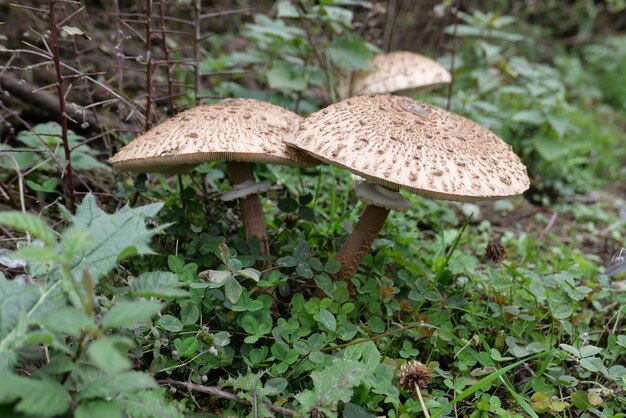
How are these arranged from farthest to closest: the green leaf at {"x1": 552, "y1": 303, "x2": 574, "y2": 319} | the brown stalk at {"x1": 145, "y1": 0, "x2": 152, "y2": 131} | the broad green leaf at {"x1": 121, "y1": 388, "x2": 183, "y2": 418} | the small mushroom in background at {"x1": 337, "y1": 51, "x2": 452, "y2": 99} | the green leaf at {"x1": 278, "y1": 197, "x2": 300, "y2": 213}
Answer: the small mushroom in background at {"x1": 337, "y1": 51, "x2": 452, "y2": 99}
the green leaf at {"x1": 278, "y1": 197, "x2": 300, "y2": 213}
the brown stalk at {"x1": 145, "y1": 0, "x2": 152, "y2": 131}
the green leaf at {"x1": 552, "y1": 303, "x2": 574, "y2": 319}
the broad green leaf at {"x1": 121, "y1": 388, "x2": 183, "y2": 418}

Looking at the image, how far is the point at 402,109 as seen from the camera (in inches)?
101

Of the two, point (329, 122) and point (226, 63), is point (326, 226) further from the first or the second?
point (226, 63)

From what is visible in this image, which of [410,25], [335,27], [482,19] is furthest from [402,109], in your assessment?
[410,25]

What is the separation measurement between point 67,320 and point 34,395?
0.21 m

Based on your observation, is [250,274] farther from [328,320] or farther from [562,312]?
[562,312]

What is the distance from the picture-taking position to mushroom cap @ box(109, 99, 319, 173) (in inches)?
88.1

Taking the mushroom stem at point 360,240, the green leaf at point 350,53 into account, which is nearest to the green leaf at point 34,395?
the mushroom stem at point 360,240

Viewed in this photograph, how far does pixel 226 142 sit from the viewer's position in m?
2.25

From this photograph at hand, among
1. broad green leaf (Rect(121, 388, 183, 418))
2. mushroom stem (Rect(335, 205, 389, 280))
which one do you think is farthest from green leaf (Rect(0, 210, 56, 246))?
mushroom stem (Rect(335, 205, 389, 280))

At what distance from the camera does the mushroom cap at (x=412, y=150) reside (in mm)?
2133

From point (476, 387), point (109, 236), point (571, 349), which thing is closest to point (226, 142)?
point (109, 236)

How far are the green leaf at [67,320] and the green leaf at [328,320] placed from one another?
1.12 meters

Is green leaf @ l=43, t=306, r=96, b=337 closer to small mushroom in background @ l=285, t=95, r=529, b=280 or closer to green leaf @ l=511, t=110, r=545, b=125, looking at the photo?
small mushroom in background @ l=285, t=95, r=529, b=280

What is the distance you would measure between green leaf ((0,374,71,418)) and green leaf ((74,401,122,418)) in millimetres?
43
